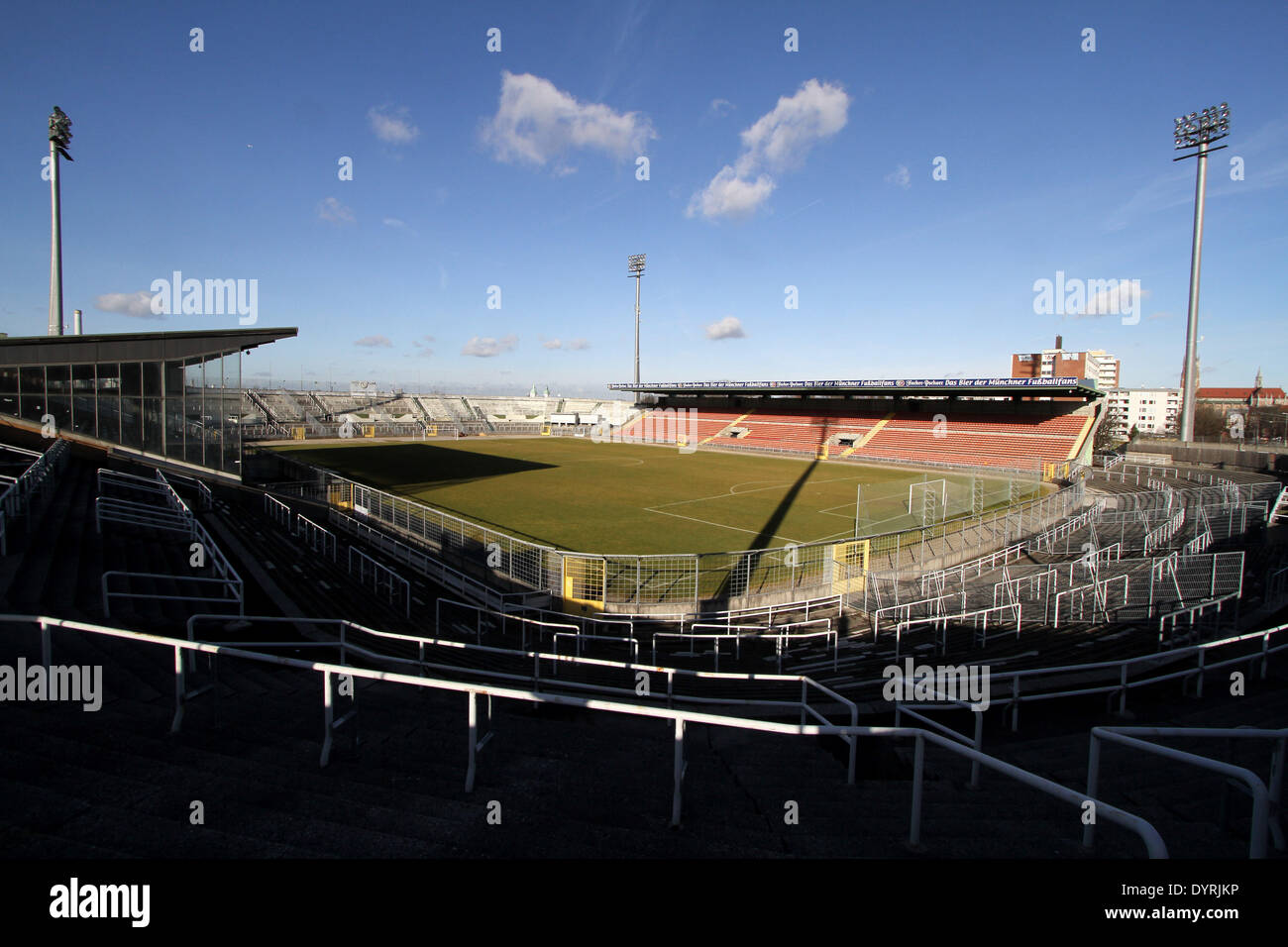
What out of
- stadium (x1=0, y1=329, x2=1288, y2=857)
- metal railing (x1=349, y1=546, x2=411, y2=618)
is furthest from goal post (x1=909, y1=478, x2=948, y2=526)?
metal railing (x1=349, y1=546, x2=411, y2=618)

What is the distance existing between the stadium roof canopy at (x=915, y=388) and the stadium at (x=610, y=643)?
36.5ft

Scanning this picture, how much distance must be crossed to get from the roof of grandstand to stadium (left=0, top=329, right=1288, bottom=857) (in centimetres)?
9

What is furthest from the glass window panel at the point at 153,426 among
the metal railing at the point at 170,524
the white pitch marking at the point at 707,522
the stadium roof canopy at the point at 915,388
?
the stadium roof canopy at the point at 915,388

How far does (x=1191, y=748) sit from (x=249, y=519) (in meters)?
19.6

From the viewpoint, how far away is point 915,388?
47219 millimetres

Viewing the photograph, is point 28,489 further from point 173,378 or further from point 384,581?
point 173,378

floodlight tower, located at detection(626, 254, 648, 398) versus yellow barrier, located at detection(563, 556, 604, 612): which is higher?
floodlight tower, located at detection(626, 254, 648, 398)

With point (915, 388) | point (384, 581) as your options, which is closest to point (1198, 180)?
point (915, 388)

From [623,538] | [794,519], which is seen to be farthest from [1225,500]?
[623,538]

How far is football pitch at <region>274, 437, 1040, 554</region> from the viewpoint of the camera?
1898cm

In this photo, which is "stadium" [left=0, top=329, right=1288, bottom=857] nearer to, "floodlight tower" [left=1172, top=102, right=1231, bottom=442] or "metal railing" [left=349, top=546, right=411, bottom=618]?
"metal railing" [left=349, top=546, right=411, bottom=618]

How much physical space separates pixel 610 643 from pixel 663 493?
Answer: 1710 centimetres

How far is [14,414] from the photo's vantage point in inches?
747
